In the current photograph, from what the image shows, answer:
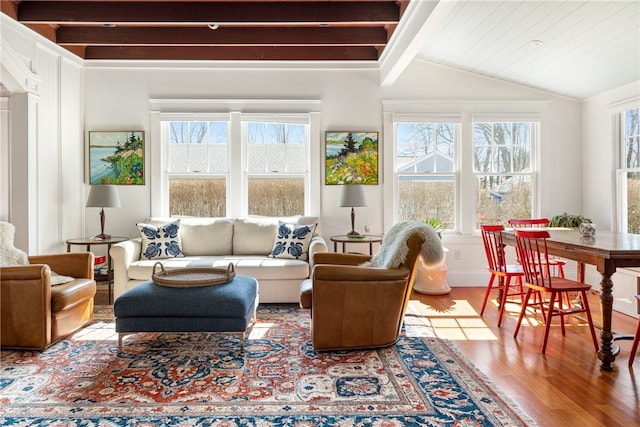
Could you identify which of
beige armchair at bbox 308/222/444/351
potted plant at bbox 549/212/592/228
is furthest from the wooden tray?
potted plant at bbox 549/212/592/228

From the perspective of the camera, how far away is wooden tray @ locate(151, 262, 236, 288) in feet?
9.37

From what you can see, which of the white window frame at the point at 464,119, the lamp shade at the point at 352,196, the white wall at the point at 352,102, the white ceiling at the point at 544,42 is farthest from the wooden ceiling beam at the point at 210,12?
the lamp shade at the point at 352,196

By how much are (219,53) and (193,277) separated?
10.3ft

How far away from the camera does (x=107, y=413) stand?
2.02 m

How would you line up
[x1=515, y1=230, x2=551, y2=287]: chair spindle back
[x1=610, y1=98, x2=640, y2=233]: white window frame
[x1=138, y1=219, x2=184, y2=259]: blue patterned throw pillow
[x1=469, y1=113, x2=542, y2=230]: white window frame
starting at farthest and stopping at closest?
[x1=469, y1=113, x2=542, y2=230]: white window frame
[x1=610, y1=98, x2=640, y2=233]: white window frame
[x1=138, y1=219, x2=184, y2=259]: blue patterned throw pillow
[x1=515, y1=230, x2=551, y2=287]: chair spindle back

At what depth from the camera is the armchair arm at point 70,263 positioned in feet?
11.4

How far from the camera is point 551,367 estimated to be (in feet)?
8.55

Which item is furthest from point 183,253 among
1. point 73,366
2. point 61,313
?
point 73,366

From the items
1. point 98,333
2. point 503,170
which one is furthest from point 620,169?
point 98,333

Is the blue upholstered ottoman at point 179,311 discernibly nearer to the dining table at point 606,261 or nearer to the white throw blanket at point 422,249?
the white throw blanket at point 422,249

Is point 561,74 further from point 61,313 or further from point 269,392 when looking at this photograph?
point 61,313

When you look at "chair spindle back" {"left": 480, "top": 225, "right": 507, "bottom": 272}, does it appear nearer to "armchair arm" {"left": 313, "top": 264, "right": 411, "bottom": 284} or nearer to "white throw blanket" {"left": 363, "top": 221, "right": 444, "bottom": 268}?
"white throw blanket" {"left": 363, "top": 221, "right": 444, "bottom": 268}

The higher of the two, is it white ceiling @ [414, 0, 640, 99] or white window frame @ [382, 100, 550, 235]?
white ceiling @ [414, 0, 640, 99]

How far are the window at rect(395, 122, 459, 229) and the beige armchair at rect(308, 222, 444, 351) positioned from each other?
2356 millimetres
